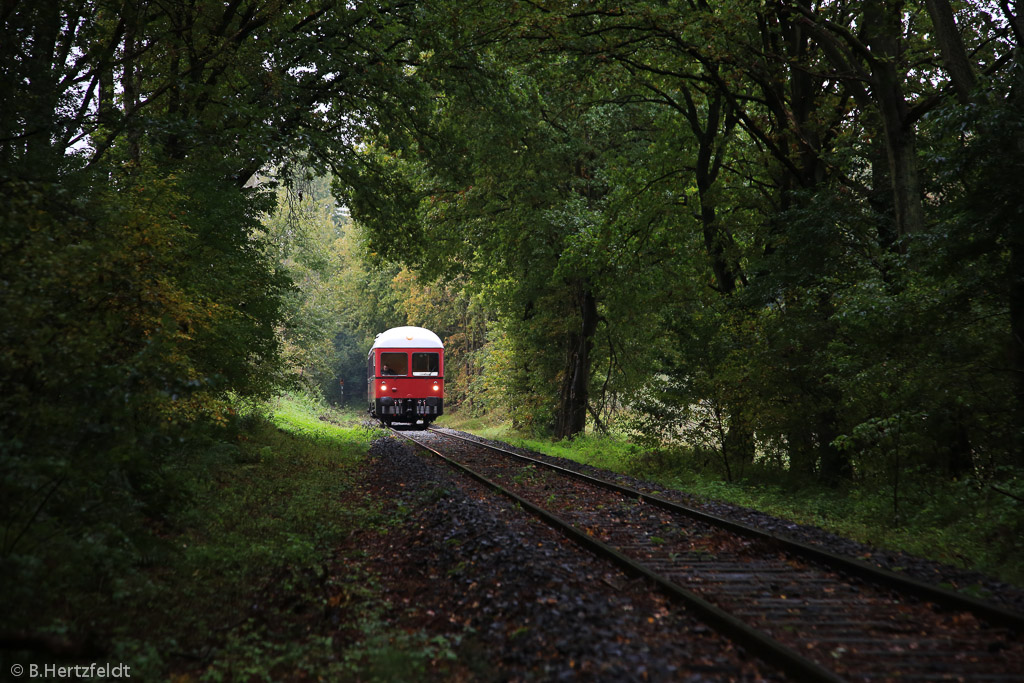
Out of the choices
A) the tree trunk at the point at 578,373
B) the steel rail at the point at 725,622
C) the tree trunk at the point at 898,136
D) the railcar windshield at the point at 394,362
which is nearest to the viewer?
the steel rail at the point at 725,622

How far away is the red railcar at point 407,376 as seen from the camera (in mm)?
24656

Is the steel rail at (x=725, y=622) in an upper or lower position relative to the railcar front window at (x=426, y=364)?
lower

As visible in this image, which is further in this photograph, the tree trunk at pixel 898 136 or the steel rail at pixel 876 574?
the tree trunk at pixel 898 136

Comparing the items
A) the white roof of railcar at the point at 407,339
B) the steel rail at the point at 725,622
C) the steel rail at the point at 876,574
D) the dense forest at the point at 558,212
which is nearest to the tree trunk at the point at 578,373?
the dense forest at the point at 558,212

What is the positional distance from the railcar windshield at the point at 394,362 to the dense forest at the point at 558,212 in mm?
5298

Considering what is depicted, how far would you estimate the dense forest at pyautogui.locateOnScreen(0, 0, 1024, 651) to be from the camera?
17.7ft

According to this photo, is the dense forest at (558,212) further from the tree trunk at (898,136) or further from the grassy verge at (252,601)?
the grassy verge at (252,601)

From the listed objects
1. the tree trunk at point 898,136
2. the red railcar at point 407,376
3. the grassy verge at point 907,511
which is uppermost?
the tree trunk at point 898,136

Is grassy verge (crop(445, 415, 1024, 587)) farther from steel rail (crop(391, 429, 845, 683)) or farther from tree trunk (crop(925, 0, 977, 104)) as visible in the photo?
tree trunk (crop(925, 0, 977, 104))

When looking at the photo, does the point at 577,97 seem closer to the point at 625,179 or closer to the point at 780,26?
the point at 625,179

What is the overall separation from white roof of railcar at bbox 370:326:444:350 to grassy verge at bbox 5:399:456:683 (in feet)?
51.8

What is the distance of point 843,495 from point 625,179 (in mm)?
8897

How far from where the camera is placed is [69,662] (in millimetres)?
3742

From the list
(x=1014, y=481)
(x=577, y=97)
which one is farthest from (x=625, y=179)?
(x=1014, y=481)
